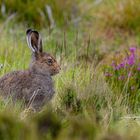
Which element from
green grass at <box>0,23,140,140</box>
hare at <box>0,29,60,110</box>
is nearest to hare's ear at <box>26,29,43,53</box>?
hare at <box>0,29,60,110</box>

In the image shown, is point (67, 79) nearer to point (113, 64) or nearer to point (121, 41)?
point (113, 64)

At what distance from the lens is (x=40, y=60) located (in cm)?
691

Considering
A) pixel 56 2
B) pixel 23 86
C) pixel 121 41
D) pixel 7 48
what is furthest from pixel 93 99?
pixel 56 2

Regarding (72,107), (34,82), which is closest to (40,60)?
(34,82)

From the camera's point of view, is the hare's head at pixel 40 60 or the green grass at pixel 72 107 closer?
the green grass at pixel 72 107

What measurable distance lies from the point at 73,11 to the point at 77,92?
5.94 metres

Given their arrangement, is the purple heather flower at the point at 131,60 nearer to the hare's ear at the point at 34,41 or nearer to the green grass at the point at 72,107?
the green grass at the point at 72,107

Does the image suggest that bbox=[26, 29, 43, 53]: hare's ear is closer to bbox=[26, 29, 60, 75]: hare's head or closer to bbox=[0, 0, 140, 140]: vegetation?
bbox=[26, 29, 60, 75]: hare's head

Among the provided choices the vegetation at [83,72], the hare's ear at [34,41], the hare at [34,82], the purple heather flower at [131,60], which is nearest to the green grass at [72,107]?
the vegetation at [83,72]

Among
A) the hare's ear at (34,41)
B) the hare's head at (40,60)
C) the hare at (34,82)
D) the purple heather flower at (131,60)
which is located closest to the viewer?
the hare at (34,82)

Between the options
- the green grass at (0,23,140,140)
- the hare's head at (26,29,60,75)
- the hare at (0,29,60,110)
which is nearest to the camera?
the green grass at (0,23,140,140)

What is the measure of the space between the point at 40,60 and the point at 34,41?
25cm

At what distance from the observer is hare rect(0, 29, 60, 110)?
641 centimetres

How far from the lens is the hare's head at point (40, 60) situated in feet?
22.5
